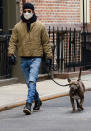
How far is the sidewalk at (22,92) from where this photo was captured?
12865mm

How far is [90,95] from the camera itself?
579 inches

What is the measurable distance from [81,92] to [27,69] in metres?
1.08

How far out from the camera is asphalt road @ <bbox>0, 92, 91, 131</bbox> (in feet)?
32.1

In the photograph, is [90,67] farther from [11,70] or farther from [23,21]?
[23,21]

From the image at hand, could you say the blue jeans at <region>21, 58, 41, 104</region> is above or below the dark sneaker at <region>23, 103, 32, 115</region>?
above

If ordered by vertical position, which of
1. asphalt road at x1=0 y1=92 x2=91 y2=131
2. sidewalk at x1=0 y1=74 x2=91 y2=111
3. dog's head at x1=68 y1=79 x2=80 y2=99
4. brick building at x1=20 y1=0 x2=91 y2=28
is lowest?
sidewalk at x1=0 y1=74 x2=91 y2=111

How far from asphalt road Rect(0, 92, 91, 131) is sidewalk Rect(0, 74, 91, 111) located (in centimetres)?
43

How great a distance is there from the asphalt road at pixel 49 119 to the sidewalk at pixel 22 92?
0.43 m

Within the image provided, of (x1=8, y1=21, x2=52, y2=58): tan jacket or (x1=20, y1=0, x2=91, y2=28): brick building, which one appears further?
(x1=20, y1=0, x2=91, y2=28): brick building

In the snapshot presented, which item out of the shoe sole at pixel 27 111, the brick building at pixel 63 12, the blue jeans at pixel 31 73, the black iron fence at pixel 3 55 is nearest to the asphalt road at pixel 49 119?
the shoe sole at pixel 27 111

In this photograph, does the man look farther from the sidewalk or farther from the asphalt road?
the sidewalk

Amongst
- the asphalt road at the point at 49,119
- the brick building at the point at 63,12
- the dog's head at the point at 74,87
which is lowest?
the asphalt road at the point at 49,119

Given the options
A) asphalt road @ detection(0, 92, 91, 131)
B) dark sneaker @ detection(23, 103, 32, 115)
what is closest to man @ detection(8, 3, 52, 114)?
dark sneaker @ detection(23, 103, 32, 115)

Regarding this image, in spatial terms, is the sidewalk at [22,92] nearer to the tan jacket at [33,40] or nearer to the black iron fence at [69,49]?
the black iron fence at [69,49]
